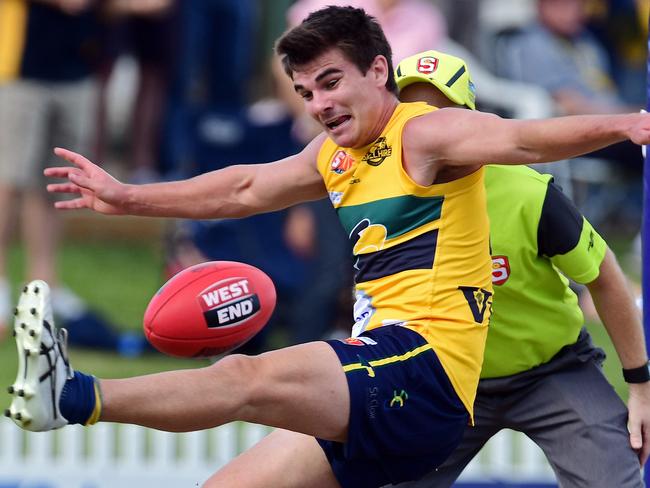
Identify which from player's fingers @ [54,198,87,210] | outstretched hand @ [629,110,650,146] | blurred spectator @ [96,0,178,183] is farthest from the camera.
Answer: blurred spectator @ [96,0,178,183]

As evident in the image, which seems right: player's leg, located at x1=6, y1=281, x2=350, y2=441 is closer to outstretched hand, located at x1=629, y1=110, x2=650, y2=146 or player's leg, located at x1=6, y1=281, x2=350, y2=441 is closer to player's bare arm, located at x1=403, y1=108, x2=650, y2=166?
player's bare arm, located at x1=403, y1=108, x2=650, y2=166

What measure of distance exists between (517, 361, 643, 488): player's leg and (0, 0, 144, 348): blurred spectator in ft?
14.3

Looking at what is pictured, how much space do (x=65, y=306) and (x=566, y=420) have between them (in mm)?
4704

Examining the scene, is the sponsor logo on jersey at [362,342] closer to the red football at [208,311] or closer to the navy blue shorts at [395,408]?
the navy blue shorts at [395,408]

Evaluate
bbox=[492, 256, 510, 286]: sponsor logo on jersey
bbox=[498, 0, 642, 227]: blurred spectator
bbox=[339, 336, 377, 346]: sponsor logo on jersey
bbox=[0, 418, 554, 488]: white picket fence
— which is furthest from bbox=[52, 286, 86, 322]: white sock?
bbox=[339, 336, 377, 346]: sponsor logo on jersey

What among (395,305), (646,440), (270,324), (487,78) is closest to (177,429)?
(395,305)

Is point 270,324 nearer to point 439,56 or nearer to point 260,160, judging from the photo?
point 260,160

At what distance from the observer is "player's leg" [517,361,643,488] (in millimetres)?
5043

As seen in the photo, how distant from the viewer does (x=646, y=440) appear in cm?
512

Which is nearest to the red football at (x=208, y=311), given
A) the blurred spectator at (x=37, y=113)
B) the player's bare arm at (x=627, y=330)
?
the player's bare arm at (x=627, y=330)

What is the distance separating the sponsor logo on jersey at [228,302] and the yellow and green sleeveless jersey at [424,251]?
0.40 metres

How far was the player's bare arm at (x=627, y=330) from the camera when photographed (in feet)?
16.7

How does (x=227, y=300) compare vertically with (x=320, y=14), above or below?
below

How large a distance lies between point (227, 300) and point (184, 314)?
150mm
